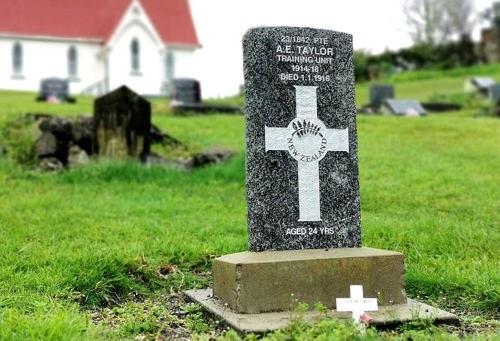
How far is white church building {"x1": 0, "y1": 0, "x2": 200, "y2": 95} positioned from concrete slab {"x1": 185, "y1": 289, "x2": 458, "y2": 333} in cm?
3481

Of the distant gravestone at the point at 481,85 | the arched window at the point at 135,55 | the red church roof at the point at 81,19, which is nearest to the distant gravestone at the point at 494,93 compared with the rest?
the distant gravestone at the point at 481,85

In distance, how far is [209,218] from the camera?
6.75m

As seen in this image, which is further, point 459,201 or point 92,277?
point 459,201

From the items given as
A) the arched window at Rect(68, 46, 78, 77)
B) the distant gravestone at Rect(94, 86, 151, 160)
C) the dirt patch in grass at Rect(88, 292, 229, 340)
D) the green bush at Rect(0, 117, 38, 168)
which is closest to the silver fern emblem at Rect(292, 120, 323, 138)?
the dirt patch in grass at Rect(88, 292, 229, 340)

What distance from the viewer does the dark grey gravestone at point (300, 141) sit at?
4297mm

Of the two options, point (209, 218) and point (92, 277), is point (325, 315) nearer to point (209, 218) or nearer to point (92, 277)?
point (92, 277)

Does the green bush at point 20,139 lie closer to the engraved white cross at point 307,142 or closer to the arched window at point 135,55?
the engraved white cross at point 307,142

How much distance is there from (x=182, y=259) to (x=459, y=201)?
3.62 meters

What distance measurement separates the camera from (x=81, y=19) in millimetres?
40250

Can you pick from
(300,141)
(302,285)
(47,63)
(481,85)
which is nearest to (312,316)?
(302,285)

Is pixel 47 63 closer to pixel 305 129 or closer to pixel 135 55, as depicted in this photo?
pixel 135 55

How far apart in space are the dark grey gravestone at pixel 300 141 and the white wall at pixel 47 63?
118 ft

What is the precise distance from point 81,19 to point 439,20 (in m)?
25.0

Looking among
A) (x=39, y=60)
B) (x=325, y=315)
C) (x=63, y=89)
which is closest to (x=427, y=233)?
(x=325, y=315)
